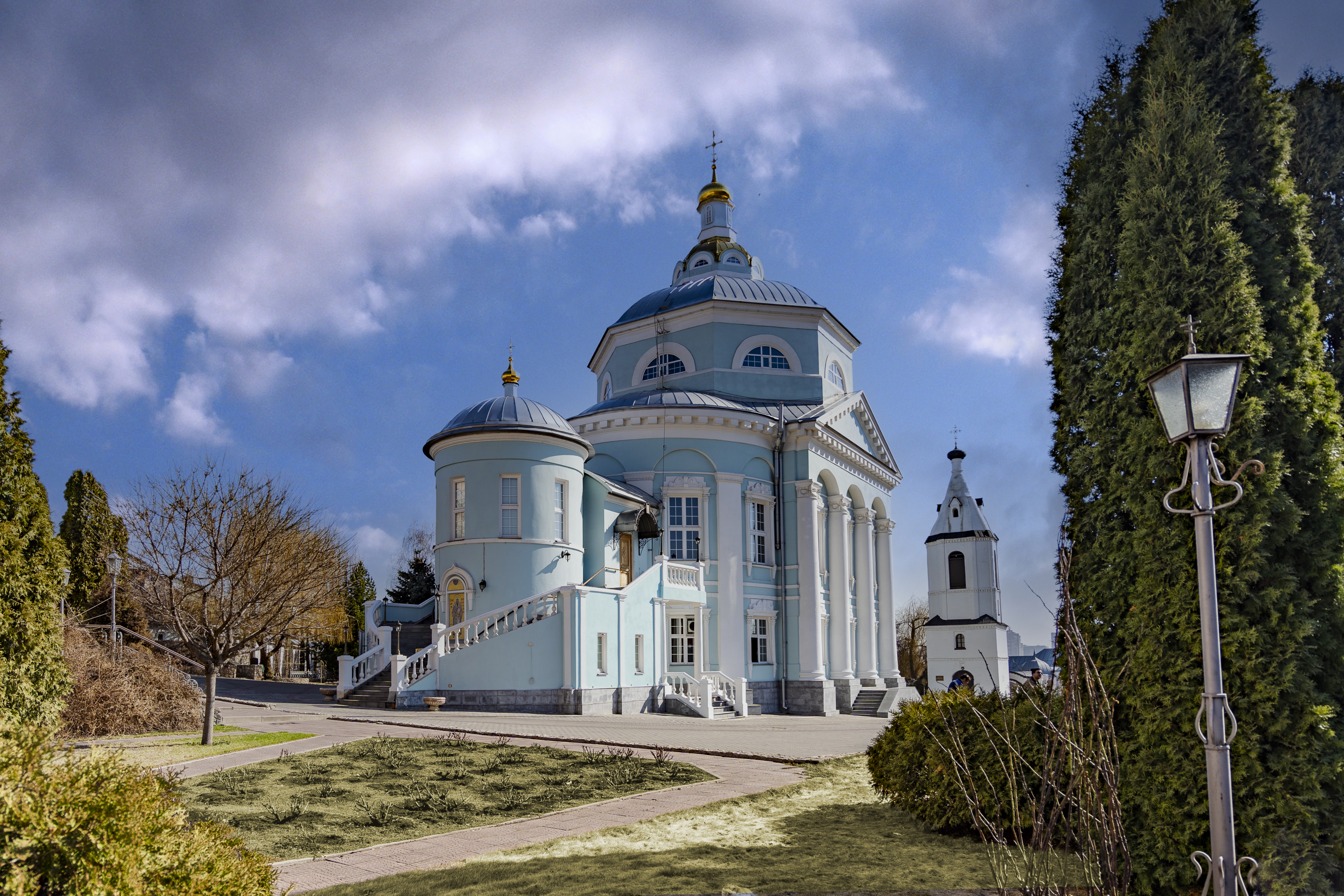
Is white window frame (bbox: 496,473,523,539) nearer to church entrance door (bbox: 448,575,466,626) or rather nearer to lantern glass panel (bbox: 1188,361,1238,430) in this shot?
church entrance door (bbox: 448,575,466,626)

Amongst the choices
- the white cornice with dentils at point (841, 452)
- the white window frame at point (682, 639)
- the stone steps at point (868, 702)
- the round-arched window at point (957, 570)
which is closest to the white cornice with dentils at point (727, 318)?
the white cornice with dentils at point (841, 452)

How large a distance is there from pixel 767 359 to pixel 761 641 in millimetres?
10288

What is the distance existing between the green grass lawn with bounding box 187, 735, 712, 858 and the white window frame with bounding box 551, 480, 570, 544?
12.1 m

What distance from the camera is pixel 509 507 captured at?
24.5m

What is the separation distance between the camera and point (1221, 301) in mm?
6449

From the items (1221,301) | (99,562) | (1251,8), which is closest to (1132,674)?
(1221,301)

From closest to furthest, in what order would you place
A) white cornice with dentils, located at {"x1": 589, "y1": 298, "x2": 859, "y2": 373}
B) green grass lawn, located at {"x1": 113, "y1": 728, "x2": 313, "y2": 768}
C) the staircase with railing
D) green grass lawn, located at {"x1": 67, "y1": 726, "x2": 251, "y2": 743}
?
green grass lawn, located at {"x1": 113, "y1": 728, "x2": 313, "y2": 768} < green grass lawn, located at {"x1": 67, "y1": 726, "x2": 251, "y2": 743} < the staircase with railing < white cornice with dentils, located at {"x1": 589, "y1": 298, "x2": 859, "y2": 373}

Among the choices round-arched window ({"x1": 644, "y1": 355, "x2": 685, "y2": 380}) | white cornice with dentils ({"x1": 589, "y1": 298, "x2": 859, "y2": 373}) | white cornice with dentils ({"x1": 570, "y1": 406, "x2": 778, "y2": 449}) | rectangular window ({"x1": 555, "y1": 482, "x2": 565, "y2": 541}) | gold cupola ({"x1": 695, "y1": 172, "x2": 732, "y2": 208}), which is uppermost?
gold cupola ({"x1": 695, "y1": 172, "x2": 732, "y2": 208})

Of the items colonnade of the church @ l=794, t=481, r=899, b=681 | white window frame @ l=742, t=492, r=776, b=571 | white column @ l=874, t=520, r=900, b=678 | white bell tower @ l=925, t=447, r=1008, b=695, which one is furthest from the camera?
white bell tower @ l=925, t=447, r=1008, b=695

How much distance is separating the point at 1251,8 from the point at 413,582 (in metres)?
39.4

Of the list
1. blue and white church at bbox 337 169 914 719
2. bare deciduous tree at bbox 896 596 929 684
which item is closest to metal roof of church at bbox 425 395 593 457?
blue and white church at bbox 337 169 914 719

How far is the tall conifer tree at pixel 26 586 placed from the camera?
33.7ft

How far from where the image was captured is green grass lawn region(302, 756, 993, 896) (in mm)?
6254

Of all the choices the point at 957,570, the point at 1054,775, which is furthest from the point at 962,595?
the point at 1054,775
